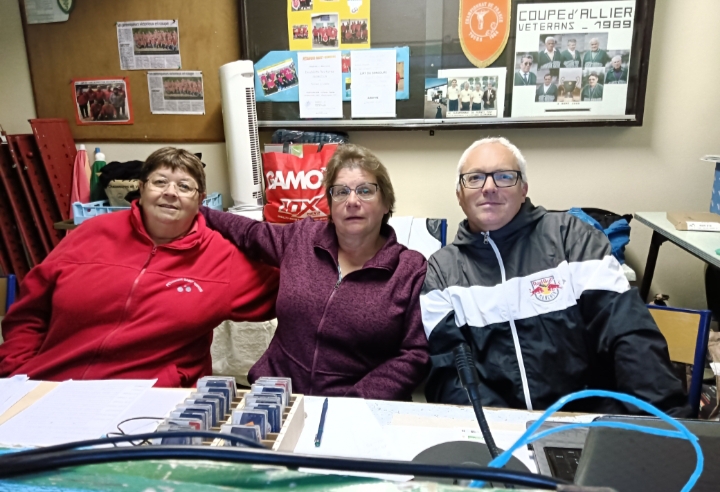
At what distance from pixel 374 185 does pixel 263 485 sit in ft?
3.80

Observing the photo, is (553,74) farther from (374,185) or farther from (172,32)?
(172,32)

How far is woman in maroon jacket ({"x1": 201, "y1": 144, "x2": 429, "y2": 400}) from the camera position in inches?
51.2

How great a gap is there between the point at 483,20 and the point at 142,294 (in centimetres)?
193

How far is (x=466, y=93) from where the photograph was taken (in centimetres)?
232

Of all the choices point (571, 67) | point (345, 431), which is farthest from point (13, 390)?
point (571, 67)

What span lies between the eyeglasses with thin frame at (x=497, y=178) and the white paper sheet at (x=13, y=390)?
1189mm

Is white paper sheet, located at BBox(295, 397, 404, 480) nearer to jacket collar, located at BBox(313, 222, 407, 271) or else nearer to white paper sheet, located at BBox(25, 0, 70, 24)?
jacket collar, located at BBox(313, 222, 407, 271)

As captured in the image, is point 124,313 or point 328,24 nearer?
point 124,313

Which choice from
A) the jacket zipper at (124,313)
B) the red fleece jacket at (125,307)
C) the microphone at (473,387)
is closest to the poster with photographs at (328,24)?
the red fleece jacket at (125,307)

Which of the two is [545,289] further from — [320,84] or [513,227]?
[320,84]

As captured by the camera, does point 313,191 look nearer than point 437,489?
No

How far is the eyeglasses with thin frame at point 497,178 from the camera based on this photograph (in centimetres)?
132

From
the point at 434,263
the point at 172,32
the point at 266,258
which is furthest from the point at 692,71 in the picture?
the point at 172,32

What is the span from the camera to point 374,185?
1.42 m
